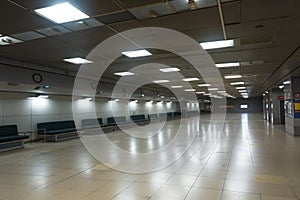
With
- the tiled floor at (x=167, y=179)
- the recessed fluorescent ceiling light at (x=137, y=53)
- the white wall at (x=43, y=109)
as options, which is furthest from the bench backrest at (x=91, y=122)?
the recessed fluorescent ceiling light at (x=137, y=53)

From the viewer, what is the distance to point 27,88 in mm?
7625

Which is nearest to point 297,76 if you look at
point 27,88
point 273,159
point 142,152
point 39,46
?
point 273,159

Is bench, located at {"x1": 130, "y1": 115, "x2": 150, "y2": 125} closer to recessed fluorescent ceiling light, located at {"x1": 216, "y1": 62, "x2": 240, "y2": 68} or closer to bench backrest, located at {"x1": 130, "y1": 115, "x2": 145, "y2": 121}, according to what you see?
bench backrest, located at {"x1": 130, "y1": 115, "x2": 145, "y2": 121}

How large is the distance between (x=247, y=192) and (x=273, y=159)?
259 centimetres

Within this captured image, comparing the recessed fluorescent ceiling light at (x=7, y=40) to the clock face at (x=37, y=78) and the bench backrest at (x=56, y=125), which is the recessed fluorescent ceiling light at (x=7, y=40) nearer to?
the clock face at (x=37, y=78)

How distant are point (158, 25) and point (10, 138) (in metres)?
6.43

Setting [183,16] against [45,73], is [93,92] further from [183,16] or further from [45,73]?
[183,16]

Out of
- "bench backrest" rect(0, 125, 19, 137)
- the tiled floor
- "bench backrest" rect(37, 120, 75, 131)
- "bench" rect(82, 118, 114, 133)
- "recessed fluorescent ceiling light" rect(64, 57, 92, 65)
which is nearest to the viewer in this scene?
the tiled floor

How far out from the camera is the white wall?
8488 millimetres

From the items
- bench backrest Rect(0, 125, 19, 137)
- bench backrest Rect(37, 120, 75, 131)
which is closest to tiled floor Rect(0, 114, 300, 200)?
bench backrest Rect(0, 125, 19, 137)

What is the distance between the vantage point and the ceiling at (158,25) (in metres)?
3.26

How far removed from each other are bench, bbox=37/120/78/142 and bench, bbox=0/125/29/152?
121cm

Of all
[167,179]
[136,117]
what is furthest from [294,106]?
[136,117]

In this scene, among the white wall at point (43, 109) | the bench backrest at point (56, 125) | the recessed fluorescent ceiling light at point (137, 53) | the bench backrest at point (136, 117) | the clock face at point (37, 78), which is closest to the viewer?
the recessed fluorescent ceiling light at point (137, 53)
